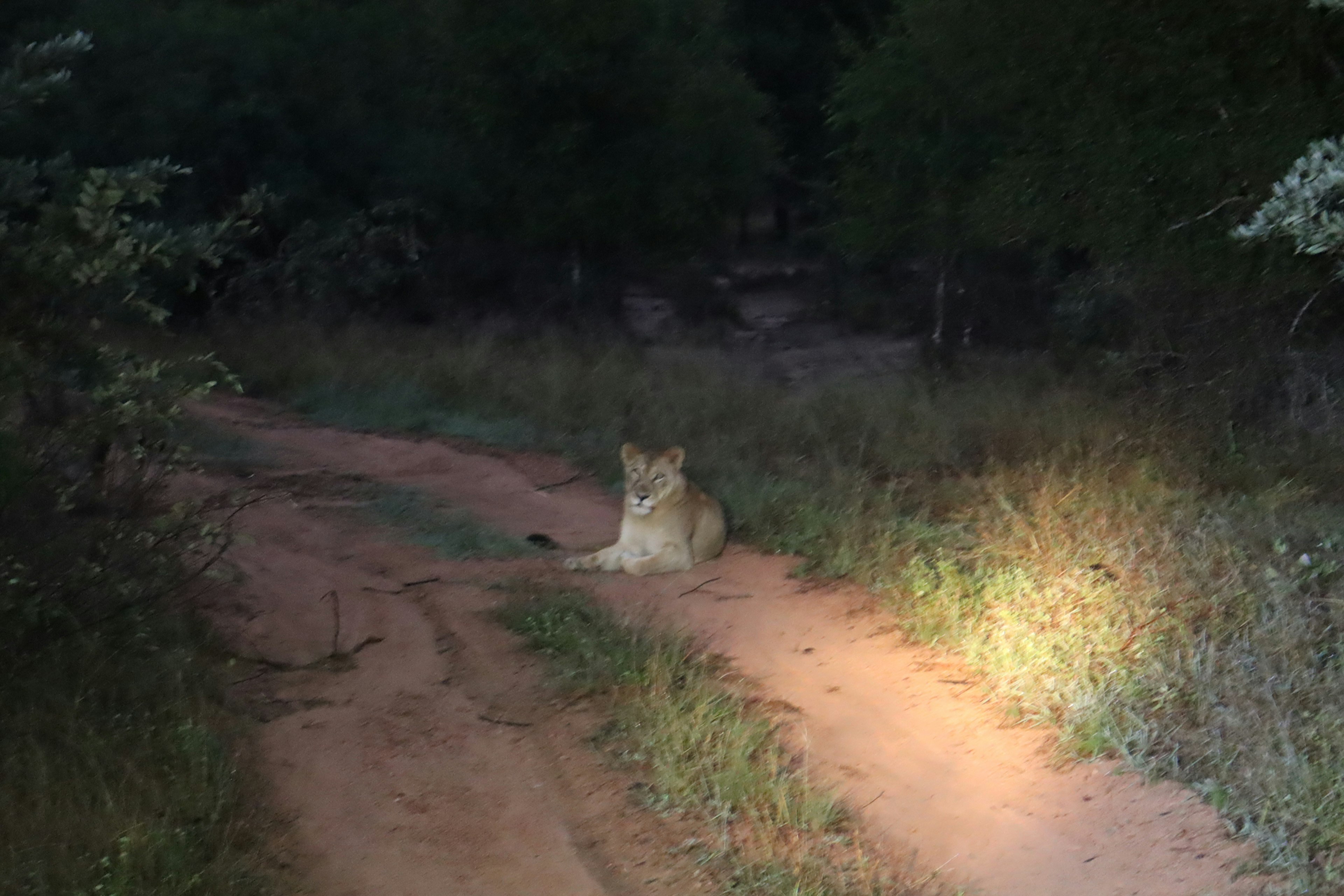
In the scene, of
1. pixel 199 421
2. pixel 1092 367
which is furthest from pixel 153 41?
pixel 1092 367

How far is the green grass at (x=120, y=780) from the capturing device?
476 cm

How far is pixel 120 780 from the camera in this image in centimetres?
523

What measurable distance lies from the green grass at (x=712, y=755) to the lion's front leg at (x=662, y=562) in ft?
3.45

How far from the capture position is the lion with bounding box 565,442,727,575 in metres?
8.78

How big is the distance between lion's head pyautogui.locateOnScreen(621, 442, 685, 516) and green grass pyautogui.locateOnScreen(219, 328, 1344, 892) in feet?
3.05

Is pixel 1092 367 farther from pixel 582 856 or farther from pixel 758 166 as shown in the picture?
pixel 582 856

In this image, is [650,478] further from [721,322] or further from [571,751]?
[721,322]

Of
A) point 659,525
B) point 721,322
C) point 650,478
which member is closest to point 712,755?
point 659,525

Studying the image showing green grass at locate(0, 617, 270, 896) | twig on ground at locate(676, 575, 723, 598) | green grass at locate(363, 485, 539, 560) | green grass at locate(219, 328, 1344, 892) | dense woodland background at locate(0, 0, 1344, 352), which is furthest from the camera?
dense woodland background at locate(0, 0, 1344, 352)

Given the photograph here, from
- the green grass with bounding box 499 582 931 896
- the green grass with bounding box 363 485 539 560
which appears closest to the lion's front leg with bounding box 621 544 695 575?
the green grass with bounding box 363 485 539 560

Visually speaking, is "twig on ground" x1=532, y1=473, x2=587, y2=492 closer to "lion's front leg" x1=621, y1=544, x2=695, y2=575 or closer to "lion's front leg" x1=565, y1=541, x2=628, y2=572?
"lion's front leg" x1=565, y1=541, x2=628, y2=572

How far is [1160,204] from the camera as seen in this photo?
9891mm

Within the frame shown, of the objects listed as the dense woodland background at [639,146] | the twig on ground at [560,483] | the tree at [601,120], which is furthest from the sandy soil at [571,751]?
the tree at [601,120]

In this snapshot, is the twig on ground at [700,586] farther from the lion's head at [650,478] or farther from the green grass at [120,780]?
the green grass at [120,780]
